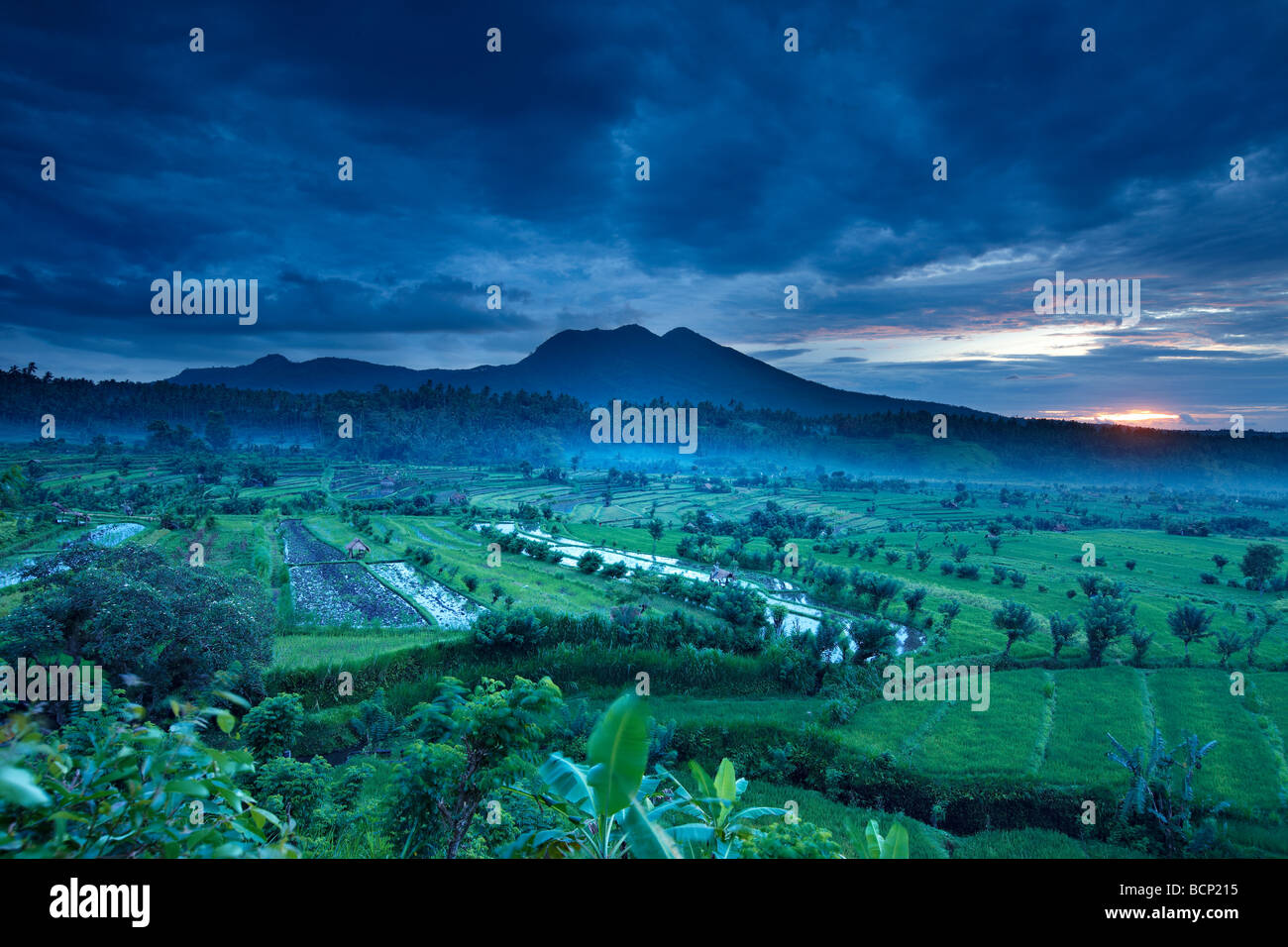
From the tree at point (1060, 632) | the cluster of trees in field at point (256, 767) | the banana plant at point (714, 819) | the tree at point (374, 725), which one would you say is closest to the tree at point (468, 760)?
the cluster of trees in field at point (256, 767)

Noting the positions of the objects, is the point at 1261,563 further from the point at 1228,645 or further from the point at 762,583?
the point at 762,583

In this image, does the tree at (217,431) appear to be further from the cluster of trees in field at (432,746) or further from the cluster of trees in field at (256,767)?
the cluster of trees in field at (432,746)

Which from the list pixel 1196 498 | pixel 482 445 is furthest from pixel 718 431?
pixel 1196 498

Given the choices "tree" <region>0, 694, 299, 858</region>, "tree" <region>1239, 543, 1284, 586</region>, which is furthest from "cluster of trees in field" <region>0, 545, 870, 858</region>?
"tree" <region>1239, 543, 1284, 586</region>

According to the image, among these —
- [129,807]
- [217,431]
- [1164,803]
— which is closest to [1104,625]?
[1164,803]

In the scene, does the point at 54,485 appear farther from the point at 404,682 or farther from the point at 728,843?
the point at 728,843
